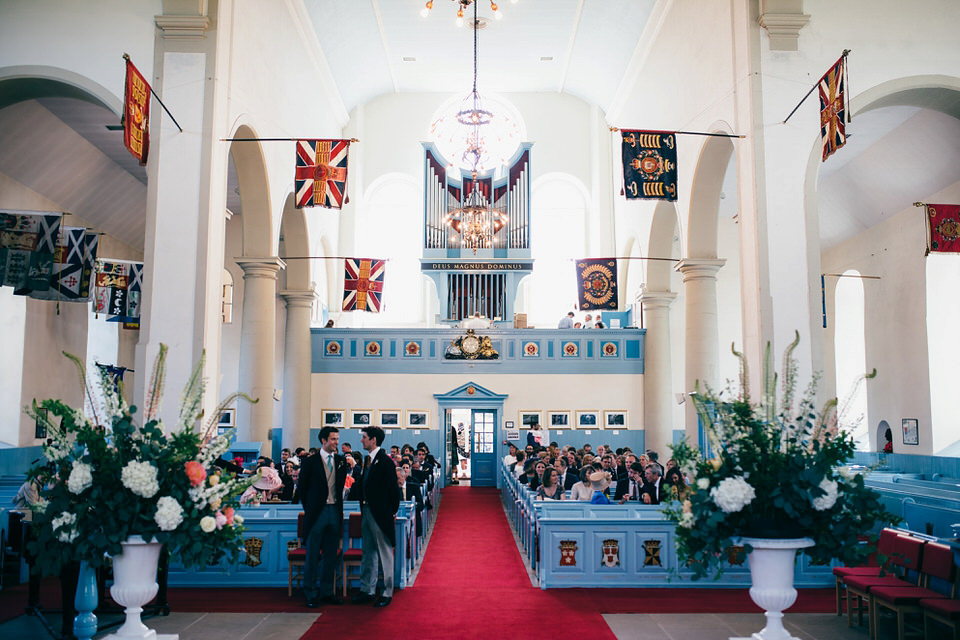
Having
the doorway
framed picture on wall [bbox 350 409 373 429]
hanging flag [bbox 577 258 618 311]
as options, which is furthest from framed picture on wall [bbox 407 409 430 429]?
hanging flag [bbox 577 258 618 311]

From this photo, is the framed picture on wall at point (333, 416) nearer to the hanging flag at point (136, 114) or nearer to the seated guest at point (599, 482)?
the seated guest at point (599, 482)

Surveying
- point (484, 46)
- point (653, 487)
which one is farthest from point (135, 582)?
point (484, 46)

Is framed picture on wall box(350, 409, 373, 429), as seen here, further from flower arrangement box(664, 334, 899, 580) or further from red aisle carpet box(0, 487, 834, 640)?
flower arrangement box(664, 334, 899, 580)

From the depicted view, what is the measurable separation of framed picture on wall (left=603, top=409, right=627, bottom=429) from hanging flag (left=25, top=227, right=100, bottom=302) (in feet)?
44.8

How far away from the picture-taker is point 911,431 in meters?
19.3

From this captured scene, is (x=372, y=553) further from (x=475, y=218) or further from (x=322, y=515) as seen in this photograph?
(x=475, y=218)

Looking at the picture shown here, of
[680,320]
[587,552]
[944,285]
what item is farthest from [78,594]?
[680,320]

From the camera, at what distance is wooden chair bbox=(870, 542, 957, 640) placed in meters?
6.73

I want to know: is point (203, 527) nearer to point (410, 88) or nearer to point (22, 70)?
point (22, 70)

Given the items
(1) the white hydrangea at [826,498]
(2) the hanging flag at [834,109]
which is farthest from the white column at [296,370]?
(1) the white hydrangea at [826,498]

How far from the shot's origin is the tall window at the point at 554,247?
2666 cm

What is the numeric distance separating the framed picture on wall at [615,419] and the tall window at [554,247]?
4.92m

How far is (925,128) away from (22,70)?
1705cm

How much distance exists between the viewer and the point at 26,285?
13.9 m
